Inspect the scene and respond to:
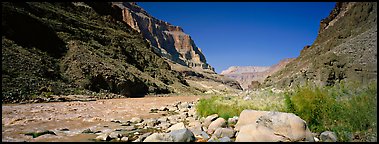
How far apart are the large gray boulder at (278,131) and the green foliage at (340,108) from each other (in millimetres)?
974

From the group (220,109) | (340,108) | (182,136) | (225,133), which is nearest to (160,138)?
(182,136)

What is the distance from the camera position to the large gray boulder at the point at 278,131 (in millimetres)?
6906

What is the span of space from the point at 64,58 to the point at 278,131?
40765mm

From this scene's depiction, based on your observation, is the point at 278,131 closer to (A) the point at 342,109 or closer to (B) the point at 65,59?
(A) the point at 342,109

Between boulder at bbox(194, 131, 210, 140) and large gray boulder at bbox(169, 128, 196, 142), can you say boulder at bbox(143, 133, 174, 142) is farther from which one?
boulder at bbox(194, 131, 210, 140)

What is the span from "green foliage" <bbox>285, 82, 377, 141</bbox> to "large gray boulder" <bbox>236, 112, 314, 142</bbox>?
0.97 metres

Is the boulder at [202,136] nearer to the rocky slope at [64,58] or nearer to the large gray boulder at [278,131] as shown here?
the large gray boulder at [278,131]

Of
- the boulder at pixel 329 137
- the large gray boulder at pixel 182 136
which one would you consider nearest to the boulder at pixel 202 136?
the large gray boulder at pixel 182 136

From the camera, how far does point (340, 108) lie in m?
8.09

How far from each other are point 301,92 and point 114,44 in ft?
172

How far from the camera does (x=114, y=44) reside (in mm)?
57375

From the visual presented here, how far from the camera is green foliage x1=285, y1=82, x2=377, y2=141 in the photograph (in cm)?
739

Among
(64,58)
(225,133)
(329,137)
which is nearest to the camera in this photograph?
(329,137)

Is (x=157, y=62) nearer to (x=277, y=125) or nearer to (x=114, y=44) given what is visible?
Answer: (x=114, y=44)
